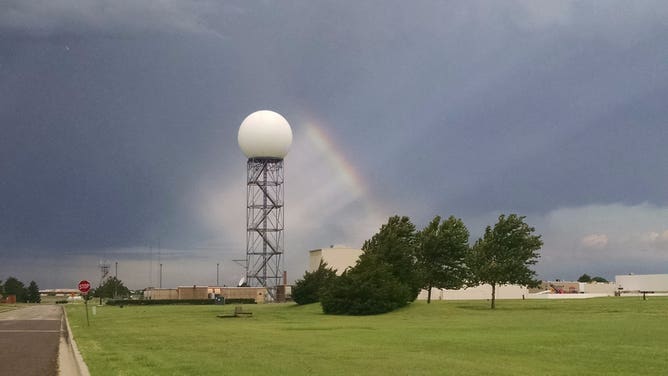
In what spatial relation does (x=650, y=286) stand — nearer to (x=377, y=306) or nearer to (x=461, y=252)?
(x=461, y=252)

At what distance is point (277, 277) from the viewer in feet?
391

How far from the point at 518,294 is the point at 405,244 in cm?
5734

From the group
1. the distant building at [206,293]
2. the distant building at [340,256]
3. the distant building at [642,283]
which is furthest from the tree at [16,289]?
the distant building at [642,283]

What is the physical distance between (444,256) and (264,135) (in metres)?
50.8

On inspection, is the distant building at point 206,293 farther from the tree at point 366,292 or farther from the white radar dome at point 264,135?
the tree at point 366,292

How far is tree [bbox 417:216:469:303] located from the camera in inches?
2511

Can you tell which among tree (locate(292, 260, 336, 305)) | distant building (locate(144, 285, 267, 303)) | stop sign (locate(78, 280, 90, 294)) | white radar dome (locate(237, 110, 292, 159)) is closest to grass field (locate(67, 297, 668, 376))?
stop sign (locate(78, 280, 90, 294))

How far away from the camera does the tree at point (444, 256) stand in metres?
63.8

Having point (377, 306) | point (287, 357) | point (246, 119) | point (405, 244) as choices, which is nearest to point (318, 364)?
point (287, 357)

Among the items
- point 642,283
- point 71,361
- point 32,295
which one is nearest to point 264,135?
point 642,283

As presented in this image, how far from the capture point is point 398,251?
60.8 meters

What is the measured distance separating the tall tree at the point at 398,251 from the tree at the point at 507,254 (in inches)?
240

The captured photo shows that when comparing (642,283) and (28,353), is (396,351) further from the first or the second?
(642,283)

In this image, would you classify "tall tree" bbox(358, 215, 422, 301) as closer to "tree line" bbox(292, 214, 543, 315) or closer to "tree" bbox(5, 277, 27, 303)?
"tree line" bbox(292, 214, 543, 315)
